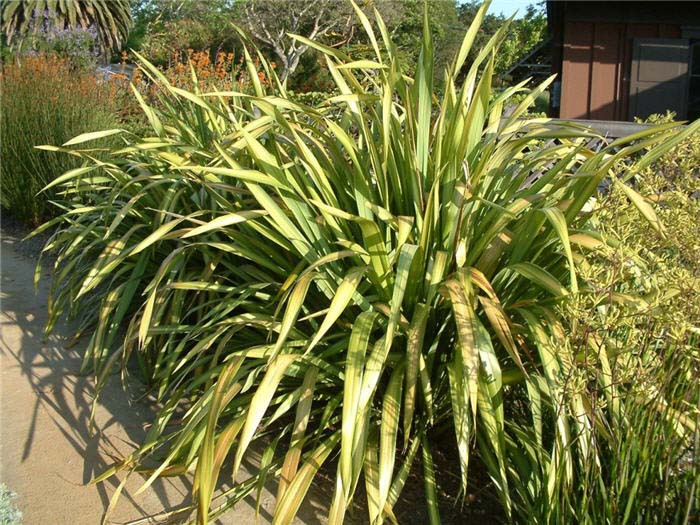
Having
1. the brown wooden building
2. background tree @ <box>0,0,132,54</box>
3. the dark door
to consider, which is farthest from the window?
background tree @ <box>0,0,132,54</box>

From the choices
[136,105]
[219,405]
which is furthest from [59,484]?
[136,105]

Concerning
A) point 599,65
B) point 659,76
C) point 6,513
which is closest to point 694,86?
point 659,76

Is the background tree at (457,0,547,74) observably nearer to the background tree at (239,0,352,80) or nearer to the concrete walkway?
the background tree at (239,0,352,80)

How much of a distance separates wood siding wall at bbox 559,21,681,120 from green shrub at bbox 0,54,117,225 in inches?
284

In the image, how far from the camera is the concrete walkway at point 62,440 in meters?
2.64

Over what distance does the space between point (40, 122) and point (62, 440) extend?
14.2 ft

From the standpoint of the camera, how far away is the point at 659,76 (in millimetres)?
10648

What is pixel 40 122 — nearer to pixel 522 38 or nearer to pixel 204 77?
pixel 204 77

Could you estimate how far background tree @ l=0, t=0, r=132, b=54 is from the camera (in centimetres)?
2559

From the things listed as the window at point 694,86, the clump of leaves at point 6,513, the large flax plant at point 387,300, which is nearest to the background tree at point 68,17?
the window at point 694,86

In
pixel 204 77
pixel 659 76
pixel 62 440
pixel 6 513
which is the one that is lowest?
pixel 62 440

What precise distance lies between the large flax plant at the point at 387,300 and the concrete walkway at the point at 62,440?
0.12 meters

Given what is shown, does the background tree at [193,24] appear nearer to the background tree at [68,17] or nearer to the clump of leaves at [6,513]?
the background tree at [68,17]

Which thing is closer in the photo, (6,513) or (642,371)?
(642,371)
